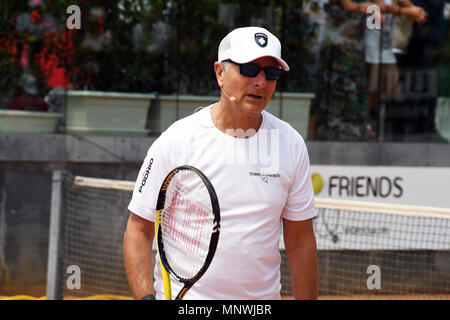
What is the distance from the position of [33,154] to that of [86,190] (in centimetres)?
73

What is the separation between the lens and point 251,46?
10.4ft

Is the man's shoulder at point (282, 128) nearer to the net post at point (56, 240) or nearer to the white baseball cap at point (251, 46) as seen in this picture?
the white baseball cap at point (251, 46)

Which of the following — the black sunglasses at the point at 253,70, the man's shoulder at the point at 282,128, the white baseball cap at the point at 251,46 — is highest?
the white baseball cap at the point at 251,46

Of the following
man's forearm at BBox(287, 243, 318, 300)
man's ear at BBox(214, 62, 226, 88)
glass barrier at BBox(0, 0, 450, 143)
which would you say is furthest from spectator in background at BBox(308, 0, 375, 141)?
man's ear at BBox(214, 62, 226, 88)

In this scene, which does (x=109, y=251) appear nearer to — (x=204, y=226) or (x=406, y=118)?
(x=406, y=118)

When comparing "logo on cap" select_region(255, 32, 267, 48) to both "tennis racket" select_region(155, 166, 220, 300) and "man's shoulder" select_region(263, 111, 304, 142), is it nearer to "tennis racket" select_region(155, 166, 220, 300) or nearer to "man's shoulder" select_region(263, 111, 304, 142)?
"man's shoulder" select_region(263, 111, 304, 142)

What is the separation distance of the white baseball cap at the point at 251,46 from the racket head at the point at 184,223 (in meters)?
0.51

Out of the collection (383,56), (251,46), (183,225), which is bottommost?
(183,225)

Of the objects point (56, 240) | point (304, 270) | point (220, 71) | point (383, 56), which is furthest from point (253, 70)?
point (383, 56)

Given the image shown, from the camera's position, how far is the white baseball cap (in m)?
3.15

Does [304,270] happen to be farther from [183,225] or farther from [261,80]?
[261,80]

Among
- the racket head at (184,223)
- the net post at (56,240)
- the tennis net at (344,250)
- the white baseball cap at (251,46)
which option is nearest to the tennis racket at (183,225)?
the racket head at (184,223)

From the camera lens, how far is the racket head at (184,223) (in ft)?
10.3

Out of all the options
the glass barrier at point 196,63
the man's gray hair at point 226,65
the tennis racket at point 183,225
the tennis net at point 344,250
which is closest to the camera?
the tennis racket at point 183,225
